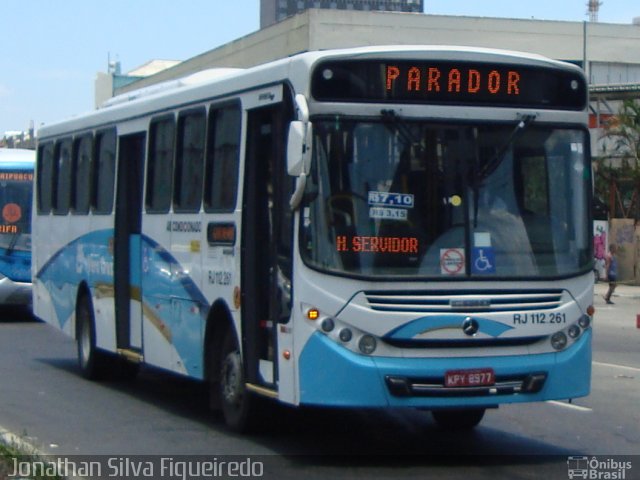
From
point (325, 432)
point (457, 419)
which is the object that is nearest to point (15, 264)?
point (325, 432)

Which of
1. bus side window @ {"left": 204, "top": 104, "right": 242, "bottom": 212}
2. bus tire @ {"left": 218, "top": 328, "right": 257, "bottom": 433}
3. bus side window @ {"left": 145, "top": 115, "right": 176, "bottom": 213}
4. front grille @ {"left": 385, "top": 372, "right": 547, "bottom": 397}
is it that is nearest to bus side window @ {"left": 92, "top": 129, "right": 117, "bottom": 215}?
bus side window @ {"left": 145, "top": 115, "right": 176, "bottom": 213}

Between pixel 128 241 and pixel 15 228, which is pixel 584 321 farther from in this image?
pixel 15 228

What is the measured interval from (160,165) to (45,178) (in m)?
5.31

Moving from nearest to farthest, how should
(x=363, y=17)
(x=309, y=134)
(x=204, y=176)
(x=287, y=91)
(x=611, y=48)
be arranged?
(x=309, y=134) → (x=287, y=91) → (x=204, y=176) → (x=363, y=17) → (x=611, y=48)

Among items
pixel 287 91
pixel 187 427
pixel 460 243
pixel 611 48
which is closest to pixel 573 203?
pixel 460 243

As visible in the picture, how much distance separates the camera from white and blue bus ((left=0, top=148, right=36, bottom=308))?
24.0 metres

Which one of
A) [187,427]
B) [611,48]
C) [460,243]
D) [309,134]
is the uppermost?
[611,48]

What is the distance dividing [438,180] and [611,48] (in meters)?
53.7

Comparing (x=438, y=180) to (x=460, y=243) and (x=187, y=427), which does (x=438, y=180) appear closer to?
(x=460, y=243)

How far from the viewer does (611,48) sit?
200ft

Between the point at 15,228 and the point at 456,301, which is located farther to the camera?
the point at 15,228

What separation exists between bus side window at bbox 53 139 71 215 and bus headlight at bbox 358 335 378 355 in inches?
317

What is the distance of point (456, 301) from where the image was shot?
932cm

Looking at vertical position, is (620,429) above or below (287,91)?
below
